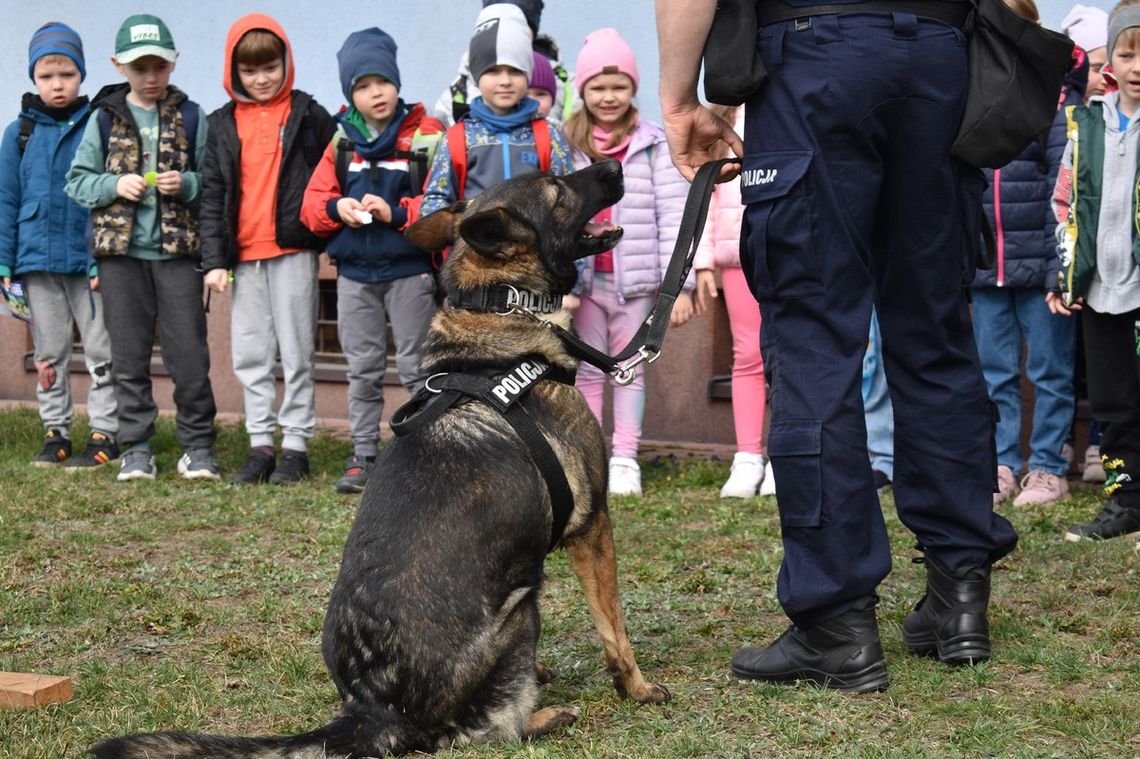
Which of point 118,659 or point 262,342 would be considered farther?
point 262,342

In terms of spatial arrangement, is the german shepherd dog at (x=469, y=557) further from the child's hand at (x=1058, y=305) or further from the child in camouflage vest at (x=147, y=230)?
the child in camouflage vest at (x=147, y=230)

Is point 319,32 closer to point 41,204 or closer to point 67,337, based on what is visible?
point 41,204

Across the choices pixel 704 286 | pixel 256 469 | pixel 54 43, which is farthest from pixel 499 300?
pixel 54 43

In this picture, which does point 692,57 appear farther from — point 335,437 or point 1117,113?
point 335,437

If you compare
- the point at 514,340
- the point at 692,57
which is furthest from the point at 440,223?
the point at 692,57

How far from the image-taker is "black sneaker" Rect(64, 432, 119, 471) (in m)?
8.27

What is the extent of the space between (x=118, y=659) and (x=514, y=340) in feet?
5.86

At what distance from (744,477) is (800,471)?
12.0 ft

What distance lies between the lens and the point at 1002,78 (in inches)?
136

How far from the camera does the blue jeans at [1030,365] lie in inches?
263

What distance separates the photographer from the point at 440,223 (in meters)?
4.16

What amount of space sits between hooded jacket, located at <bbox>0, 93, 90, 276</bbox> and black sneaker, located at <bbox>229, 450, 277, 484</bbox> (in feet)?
5.76

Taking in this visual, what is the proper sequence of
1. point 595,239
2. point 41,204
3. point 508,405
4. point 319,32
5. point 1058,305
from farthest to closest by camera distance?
point 319,32, point 41,204, point 1058,305, point 595,239, point 508,405

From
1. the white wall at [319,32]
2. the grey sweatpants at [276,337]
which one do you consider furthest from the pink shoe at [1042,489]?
the grey sweatpants at [276,337]
